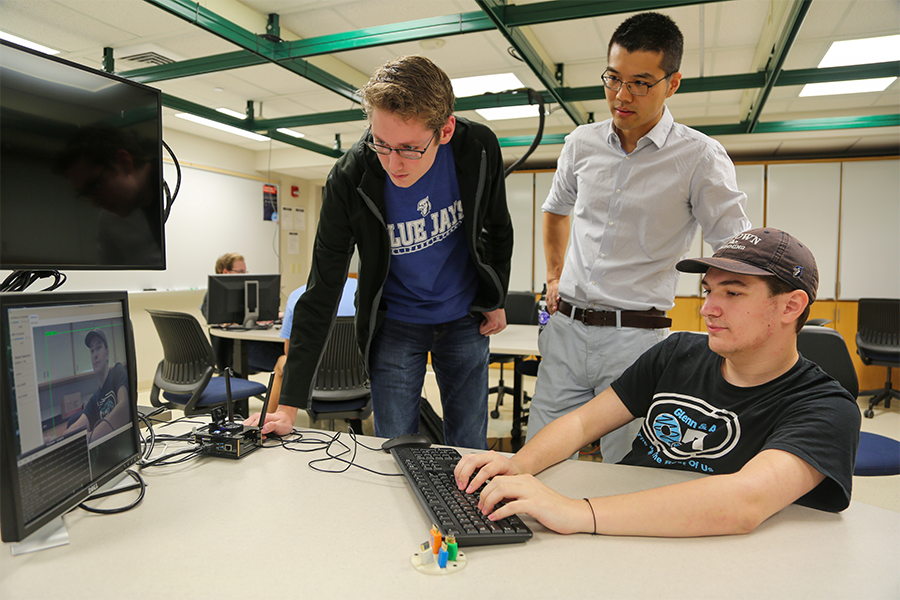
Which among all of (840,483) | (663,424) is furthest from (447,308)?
(840,483)

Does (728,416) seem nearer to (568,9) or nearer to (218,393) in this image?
(568,9)

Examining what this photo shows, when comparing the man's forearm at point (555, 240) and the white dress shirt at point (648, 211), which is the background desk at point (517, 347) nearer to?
the man's forearm at point (555, 240)

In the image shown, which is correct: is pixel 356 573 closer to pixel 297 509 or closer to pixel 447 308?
pixel 297 509

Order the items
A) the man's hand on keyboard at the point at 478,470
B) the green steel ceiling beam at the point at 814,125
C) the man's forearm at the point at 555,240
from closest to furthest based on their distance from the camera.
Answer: the man's hand on keyboard at the point at 478,470 → the man's forearm at the point at 555,240 → the green steel ceiling beam at the point at 814,125

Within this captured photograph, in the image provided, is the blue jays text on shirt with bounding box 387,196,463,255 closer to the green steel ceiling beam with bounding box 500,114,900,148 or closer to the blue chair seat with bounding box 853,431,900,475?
the blue chair seat with bounding box 853,431,900,475

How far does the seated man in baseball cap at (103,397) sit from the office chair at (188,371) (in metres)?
2.08

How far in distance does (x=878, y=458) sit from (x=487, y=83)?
3.63m

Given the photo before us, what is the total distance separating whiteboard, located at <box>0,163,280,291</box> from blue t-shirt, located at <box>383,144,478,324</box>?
4.53 m

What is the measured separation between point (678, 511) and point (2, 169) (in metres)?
1.13

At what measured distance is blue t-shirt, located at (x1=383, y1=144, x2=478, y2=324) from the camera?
1.38 m

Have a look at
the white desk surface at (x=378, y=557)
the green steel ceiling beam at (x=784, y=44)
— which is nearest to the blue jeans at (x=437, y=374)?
the white desk surface at (x=378, y=557)

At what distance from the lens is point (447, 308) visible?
1.44 m

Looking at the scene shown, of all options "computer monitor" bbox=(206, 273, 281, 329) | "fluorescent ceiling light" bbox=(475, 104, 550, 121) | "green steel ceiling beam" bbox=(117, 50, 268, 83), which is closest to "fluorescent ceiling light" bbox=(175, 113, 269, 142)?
"green steel ceiling beam" bbox=(117, 50, 268, 83)

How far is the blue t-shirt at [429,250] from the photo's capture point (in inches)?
54.1
